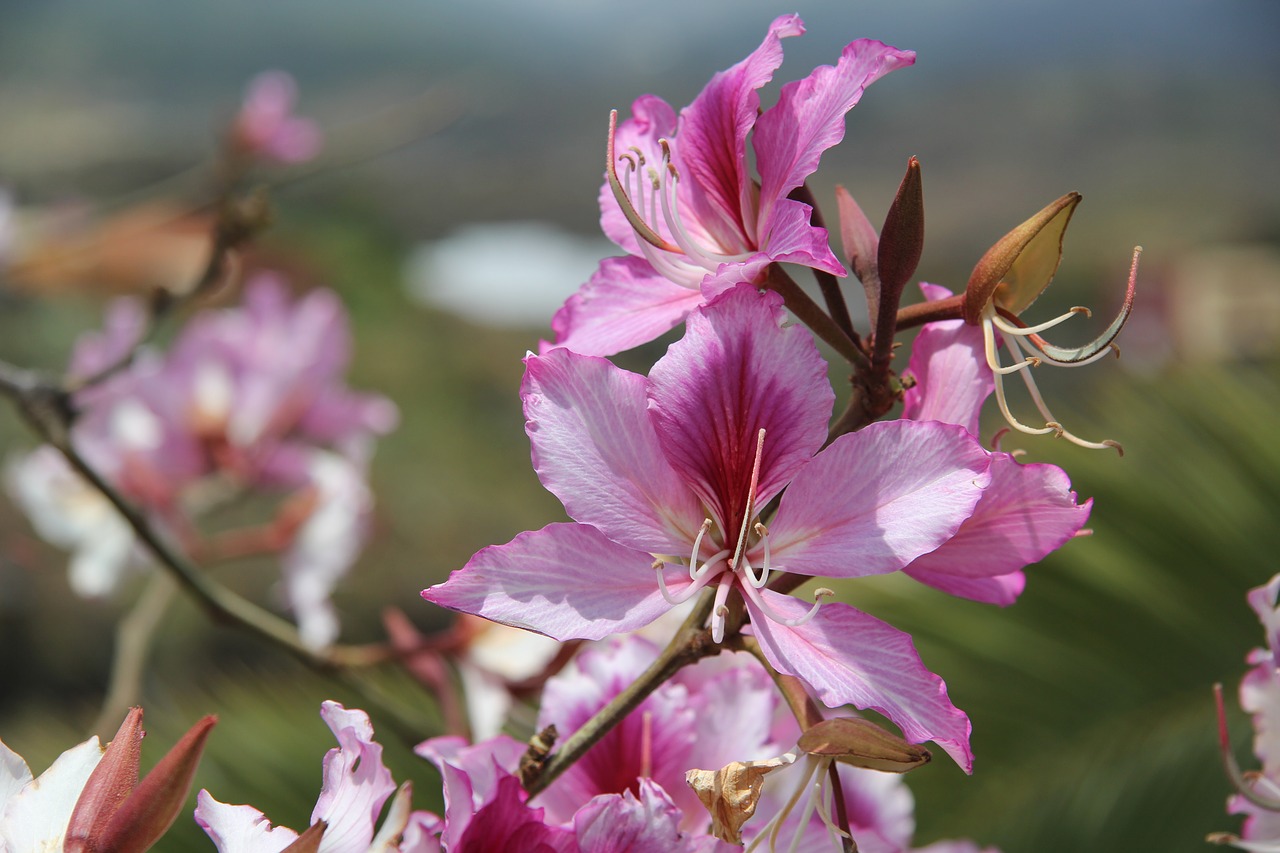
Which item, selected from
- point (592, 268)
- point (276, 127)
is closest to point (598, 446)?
point (276, 127)

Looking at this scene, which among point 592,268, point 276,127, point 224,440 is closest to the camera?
point 224,440

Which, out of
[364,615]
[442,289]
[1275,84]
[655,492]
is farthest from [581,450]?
[1275,84]

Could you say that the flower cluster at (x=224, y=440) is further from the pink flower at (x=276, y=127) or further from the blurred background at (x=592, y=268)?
the pink flower at (x=276, y=127)

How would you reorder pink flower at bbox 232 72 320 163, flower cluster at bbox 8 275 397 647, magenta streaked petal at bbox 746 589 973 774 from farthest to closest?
pink flower at bbox 232 72 320 163 < flower cluster at bbox 8 275 397 647 < magenta streaked petal at bbox 746 589 973 774

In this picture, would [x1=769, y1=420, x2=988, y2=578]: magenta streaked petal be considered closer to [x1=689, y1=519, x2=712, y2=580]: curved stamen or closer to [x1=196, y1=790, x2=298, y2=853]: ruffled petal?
[x1=689, y1=519, x2=712, y2=580]: curved stamen

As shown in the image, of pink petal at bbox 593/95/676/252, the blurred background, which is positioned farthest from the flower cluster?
pink petal at bbox 593/95/676/252

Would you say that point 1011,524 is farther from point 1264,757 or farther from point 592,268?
point 592,268

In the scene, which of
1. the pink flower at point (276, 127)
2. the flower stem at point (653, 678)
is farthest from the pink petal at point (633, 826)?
the pink flower at point (276, 127)
